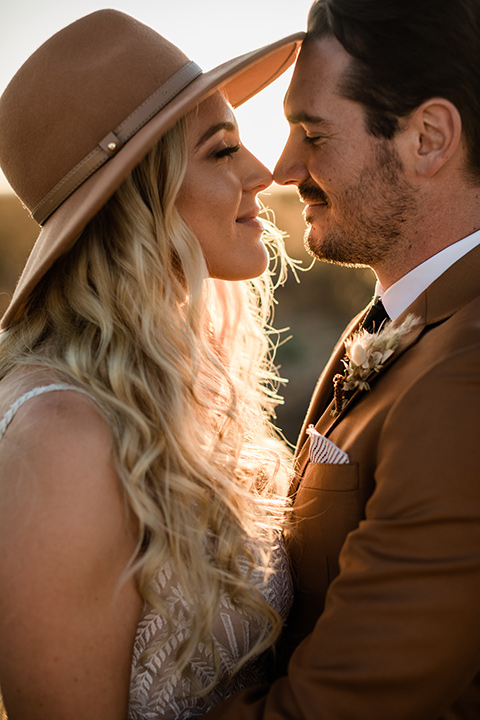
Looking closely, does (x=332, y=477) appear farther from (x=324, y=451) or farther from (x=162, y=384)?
(x=162, y=384)

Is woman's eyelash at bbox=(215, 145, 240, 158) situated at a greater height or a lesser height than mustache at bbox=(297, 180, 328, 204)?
greater

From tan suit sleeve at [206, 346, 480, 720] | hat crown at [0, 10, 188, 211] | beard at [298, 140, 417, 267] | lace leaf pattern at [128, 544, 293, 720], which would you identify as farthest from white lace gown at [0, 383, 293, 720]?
beard at [298, 140, 417, 267]

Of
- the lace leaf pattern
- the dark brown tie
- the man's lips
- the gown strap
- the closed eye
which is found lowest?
the lace leaf pattern

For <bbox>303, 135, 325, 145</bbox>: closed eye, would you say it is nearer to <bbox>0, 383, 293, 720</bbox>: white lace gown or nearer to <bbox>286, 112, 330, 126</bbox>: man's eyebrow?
<bbox>286, 112, 330, 126</bbox>: man's eyebrow

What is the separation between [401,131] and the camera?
208 centimetres

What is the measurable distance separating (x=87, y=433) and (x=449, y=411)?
88 centimetres

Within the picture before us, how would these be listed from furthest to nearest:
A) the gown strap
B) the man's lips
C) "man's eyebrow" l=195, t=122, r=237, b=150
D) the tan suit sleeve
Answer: the man's lips → "man's eyebrow" l=195, t=122, r=237, b=150 → the gown strap → the tan suit sleeve

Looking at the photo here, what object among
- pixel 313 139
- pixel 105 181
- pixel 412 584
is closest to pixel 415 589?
pixel 412 584

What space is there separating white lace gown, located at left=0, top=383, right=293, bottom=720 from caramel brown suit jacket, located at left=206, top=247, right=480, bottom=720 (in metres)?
0.12

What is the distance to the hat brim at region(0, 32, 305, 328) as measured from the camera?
1.60 metres

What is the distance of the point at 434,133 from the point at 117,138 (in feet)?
3.63

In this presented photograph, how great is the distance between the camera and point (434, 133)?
2.07 m

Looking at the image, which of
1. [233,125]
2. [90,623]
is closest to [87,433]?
[90,623]

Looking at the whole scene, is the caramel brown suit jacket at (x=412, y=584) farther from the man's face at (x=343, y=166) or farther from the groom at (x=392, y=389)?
the man's face at (x=343, y=166)
